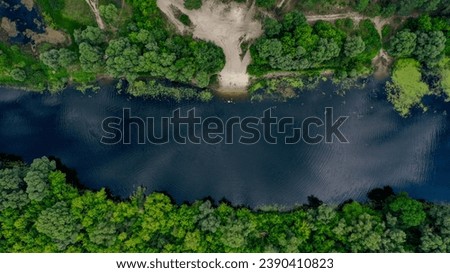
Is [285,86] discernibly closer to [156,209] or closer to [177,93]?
[177,93]

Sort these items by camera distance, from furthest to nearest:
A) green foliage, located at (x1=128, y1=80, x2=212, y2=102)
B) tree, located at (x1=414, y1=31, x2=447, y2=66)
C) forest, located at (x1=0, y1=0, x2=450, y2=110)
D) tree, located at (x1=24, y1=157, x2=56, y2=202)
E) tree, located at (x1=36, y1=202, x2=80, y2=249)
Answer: green foliage, located at (x1=128, y1=80, x2=212, y2=102) → tree, located at (x1=414, y1=31, x2=447, y2=66) → forest, located at (x1=0, y1=0, x2=450, y2=110) → tree, located at (x1=24, y1=157, x2=56, y2=202) → tree, located at (x1=36, y1=202, x2=80, y2=249)

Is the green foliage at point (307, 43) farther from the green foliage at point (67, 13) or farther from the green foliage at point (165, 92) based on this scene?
the green foliage at point (67, 13)

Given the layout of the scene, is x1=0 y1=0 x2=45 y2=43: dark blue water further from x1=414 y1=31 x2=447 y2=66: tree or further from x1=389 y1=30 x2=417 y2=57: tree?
x1=414 y1=31 x2=447 y2=66: tree

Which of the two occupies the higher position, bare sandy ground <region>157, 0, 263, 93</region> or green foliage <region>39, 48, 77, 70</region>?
bare sandy ground <region>157, 0, 263, 93</region>

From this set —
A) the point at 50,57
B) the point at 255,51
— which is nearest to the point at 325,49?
the point at 255,51

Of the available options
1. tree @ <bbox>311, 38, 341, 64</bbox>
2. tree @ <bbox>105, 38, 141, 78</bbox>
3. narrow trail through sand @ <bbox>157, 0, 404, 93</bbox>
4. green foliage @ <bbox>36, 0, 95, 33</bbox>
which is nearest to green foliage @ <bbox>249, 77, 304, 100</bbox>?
narrow trail through sand @ <bbox>157, 0, 404, 93</bbox>

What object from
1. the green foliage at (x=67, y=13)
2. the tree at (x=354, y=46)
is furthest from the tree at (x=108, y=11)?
the tree at (x=354, y=46)
